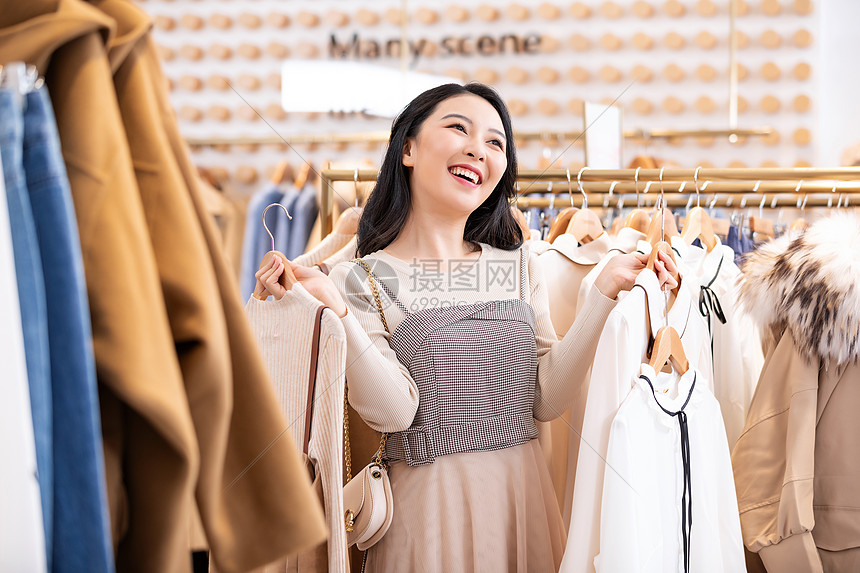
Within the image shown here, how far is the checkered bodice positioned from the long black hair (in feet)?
0.63

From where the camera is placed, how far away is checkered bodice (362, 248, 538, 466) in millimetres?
1298

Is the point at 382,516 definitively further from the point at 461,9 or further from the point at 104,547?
the point at 461,9

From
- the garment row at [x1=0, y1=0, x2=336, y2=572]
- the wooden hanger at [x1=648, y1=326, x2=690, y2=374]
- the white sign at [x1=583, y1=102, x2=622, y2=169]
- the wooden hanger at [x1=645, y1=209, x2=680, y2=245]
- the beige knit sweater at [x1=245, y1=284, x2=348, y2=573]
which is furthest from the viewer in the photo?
the white sign at [x1=583, y1=102, x2=622, y2=169]

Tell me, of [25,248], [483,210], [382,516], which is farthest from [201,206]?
[483,210]

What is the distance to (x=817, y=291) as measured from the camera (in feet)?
4.23

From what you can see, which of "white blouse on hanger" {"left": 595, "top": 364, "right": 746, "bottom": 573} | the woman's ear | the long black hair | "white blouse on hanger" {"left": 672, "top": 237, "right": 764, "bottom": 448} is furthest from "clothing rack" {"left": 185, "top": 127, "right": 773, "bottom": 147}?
"white blouse on hanger" {"left": 595, "top": 364, "right": 746, "bottom": 573}

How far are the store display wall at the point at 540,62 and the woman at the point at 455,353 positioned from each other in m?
1.92

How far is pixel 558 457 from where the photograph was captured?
62.1 inches

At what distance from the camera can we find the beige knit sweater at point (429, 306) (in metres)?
1.22

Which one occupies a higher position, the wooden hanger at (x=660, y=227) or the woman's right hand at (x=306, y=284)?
the wooden hanger at (x=660, y=227)

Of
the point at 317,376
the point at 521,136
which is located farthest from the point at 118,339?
the point at 521,136

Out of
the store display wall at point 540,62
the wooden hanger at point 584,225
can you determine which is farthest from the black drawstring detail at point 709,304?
the store display wall at point 540,62

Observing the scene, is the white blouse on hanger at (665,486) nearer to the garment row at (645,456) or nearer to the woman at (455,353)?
the garment row at (645,456)

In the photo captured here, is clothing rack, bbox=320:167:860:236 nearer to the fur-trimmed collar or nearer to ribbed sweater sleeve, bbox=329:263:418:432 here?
the fur-trimmed collar
